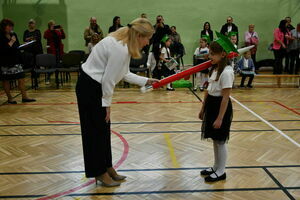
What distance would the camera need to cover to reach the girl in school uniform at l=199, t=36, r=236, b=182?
3369mm

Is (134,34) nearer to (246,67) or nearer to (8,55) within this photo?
(8,55)

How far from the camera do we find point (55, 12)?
1305 cm

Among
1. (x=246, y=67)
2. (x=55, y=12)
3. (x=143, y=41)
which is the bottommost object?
(x=246, y=67)

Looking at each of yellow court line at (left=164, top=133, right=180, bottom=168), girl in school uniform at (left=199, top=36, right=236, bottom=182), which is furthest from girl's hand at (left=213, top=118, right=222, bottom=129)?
yellow court line at (left=164, top=133, right=180, bottom=168)

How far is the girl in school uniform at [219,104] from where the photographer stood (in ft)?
11.1

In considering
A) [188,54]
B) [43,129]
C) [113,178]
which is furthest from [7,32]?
[188,54]

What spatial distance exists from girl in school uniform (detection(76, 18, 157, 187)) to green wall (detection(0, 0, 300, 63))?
10198 mm

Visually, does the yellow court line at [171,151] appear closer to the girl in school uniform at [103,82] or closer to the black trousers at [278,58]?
Result: the girl in school uniform at [103,82]

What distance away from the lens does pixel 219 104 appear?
11.5ft

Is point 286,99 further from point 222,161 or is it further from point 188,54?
point 188,54

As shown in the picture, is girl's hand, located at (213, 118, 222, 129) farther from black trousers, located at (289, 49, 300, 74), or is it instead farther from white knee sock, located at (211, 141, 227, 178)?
black trousers, located at (289, 49, 300, 74)

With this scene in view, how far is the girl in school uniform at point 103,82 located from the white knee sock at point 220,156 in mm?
1027

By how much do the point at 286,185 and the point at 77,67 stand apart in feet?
25.7

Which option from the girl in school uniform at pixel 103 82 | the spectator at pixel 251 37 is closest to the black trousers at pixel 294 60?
the spectator at pixel 251 37
